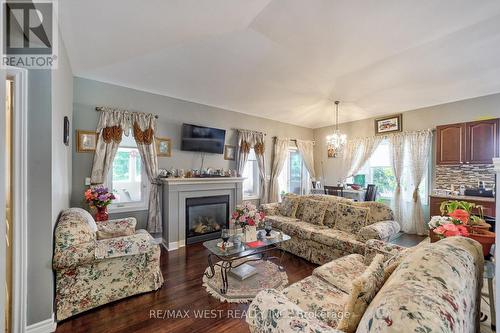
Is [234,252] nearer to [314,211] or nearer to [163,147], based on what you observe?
[314,211]

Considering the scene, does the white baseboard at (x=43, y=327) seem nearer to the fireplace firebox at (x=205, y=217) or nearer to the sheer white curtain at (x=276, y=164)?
the fireplace firebox at (x=205, y=217)

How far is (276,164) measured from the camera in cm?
570

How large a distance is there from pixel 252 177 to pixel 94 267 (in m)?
3.88

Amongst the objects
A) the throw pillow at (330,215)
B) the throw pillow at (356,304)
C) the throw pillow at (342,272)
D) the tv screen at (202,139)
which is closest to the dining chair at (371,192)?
the throw pillow at (330,215)

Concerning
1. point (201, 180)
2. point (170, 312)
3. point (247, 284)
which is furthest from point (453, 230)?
point (201, 180)

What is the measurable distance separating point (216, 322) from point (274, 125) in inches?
186

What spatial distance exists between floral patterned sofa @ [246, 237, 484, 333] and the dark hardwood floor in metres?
0.75

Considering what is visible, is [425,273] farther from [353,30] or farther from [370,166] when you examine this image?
[370,166]

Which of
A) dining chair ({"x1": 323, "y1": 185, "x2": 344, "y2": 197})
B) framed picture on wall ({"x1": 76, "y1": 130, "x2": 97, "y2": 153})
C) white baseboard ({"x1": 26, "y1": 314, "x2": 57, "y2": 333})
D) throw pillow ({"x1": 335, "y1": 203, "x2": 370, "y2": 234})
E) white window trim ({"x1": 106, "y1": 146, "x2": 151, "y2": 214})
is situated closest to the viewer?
white baseboard ({"x1": 26, "y1": 314, "x2": 57, "y2": 333})

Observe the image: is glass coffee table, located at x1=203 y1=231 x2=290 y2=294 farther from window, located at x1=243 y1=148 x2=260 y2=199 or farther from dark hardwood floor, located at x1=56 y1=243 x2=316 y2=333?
window, located at x1=243 y1=148 x2=260 y2=199

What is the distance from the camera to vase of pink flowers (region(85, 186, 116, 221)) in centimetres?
303

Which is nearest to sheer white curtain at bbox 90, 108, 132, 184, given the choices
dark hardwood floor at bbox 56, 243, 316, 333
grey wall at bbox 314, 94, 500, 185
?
dark hardwood floor at bbox 56, 243, 316, 333

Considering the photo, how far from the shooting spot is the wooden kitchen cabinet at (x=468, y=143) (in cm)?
361

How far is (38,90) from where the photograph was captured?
1.77m
